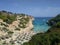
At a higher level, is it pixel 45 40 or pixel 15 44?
pixel 45 40

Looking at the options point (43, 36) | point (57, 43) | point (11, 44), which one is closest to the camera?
point (57, 43)

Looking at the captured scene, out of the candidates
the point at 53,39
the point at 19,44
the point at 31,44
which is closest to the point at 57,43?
the point at 53,39

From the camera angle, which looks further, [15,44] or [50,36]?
[15,44]

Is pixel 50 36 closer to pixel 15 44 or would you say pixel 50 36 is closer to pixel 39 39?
pixel 39 39

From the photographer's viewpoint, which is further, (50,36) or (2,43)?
(2,43)

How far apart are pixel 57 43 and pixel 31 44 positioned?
244 cm

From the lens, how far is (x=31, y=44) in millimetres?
24062

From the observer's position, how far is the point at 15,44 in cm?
3888

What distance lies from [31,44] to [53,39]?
212 cm

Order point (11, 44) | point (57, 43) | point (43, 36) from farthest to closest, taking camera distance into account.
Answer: point (11, 44)
point (43, 36)
point (57, 43)

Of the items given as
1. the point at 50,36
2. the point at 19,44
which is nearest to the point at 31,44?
the point at 50,36

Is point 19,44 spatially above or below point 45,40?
below

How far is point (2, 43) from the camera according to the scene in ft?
129

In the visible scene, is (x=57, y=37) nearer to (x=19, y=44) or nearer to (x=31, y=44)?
(x=31, y=44)
